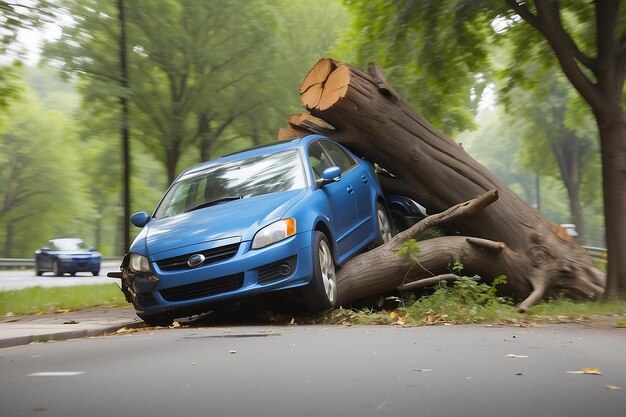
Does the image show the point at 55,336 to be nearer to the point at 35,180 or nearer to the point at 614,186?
the point at 614,186

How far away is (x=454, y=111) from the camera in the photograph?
23.2 m

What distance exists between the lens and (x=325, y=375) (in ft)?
16.6

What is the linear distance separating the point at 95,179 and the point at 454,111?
16.0 meters

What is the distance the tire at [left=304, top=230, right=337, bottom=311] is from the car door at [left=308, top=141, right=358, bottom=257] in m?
0.43

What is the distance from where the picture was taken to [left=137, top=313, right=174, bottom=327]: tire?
9024 millimetres

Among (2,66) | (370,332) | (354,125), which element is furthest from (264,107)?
(370,332)

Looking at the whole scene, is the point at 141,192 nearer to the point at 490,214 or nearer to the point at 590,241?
the point at 590,241

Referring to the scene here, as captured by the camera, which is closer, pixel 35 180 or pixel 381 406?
pixel 381 406

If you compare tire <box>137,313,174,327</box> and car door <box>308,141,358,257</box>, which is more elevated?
car door <box>308,141,358,257</box>

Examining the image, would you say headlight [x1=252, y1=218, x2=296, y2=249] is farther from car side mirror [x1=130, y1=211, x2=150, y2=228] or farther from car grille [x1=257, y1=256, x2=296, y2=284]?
car side mirror [x1=130, y1=211, x2=150, y2=228]

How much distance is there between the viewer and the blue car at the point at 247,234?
8164 mm

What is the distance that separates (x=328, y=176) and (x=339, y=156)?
190cm

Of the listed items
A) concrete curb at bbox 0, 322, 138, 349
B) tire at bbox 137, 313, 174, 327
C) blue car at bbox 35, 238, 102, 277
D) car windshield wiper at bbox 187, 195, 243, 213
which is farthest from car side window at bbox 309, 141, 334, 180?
blue car at bbox 35, 238, 102, 277

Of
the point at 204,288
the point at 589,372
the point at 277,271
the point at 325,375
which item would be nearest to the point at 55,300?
the point at 204,288
